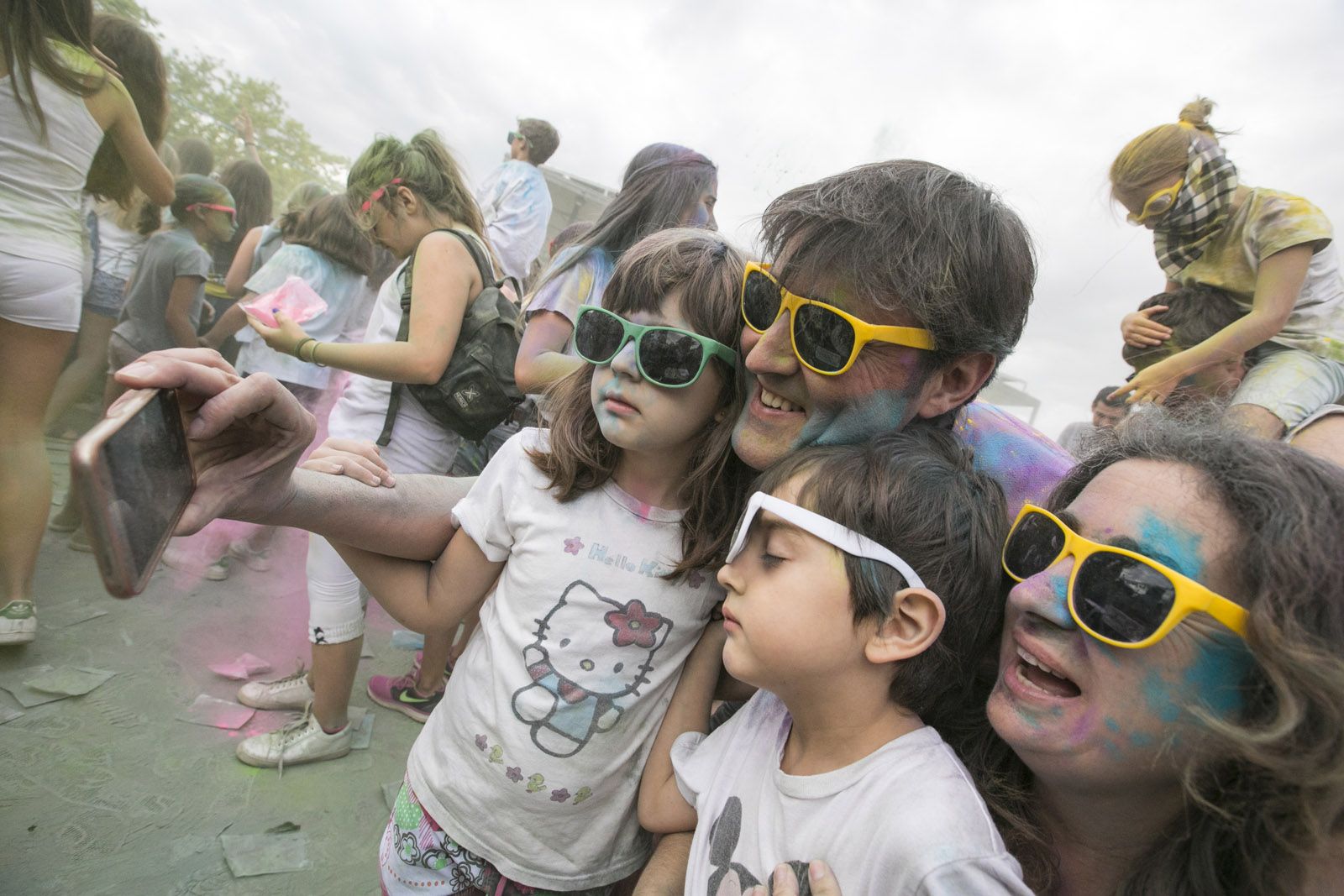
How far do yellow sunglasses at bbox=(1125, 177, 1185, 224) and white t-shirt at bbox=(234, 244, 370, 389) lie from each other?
3795 mm

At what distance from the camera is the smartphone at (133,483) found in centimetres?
77

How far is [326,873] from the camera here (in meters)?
2.26

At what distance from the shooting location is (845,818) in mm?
1110

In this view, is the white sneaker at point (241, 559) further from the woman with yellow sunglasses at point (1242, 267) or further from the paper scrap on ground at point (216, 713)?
the woman with yellow sunglasses at point (1242, 267)

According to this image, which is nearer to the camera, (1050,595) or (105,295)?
(1050,595)

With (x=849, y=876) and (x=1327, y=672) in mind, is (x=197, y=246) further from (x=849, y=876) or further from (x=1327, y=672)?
(x=1327, y=672)

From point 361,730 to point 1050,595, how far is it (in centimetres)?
287

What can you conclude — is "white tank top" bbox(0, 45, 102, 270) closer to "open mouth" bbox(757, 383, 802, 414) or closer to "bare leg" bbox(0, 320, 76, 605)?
"bare leg" bbox(0, 320, 76, 605)

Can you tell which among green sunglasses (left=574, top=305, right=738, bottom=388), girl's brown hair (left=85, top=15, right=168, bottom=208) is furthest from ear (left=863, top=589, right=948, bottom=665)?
girl's brown hair (left=85, top=15, right=168, bottom=208)

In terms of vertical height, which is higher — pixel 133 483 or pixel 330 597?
pixel 133 483

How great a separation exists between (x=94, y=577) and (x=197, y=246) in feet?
6.90

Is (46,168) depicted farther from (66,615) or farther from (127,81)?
(66,615)

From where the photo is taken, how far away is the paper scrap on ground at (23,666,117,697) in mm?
2670

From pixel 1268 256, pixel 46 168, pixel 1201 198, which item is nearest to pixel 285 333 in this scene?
pixel 46 168
